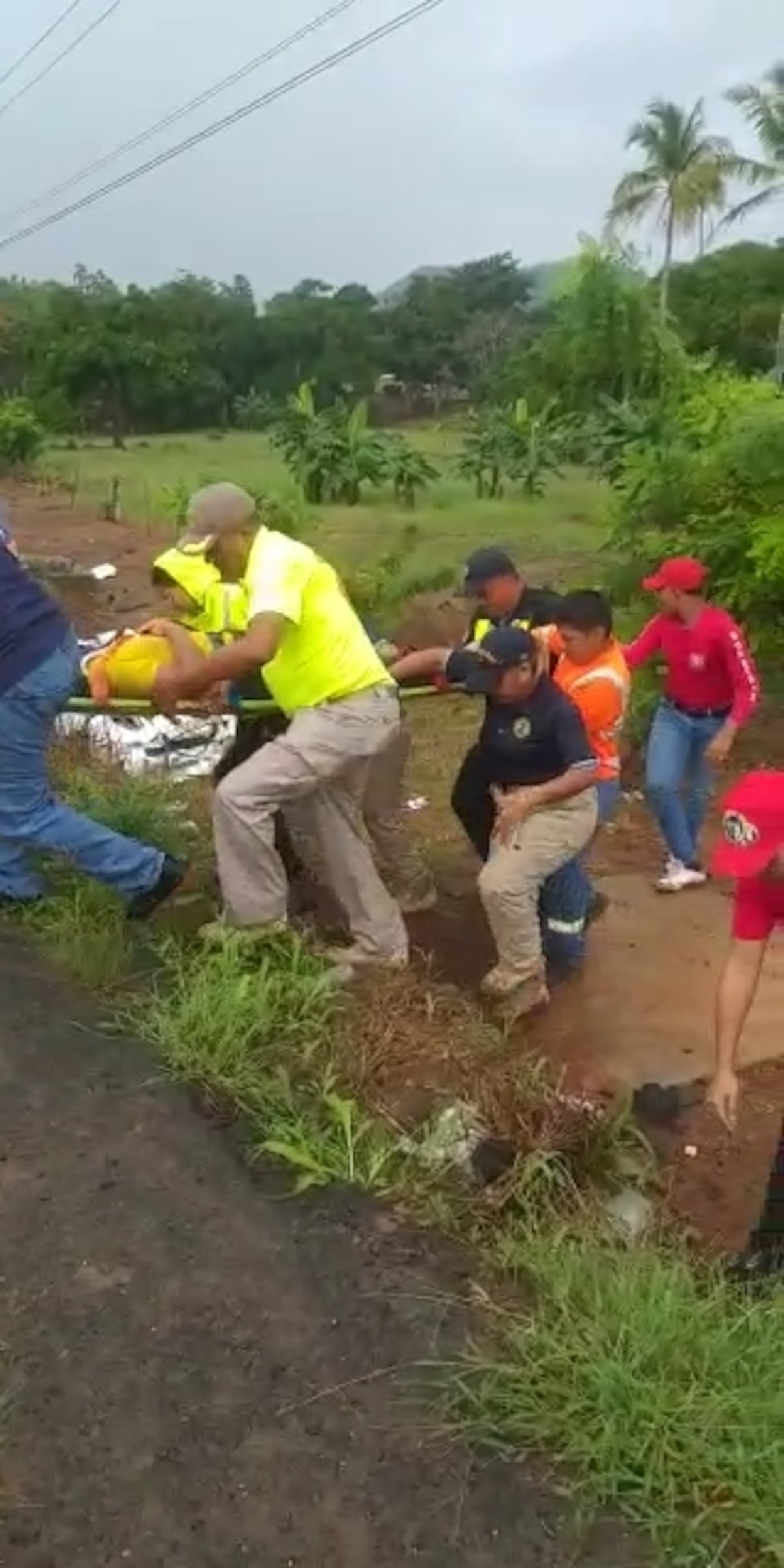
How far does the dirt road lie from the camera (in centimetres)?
251

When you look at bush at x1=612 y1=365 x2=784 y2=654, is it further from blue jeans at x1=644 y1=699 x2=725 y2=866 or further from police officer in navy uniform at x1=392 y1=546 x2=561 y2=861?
police officer in navy uniform at x1=392 y1=546 x2=561 y2=861

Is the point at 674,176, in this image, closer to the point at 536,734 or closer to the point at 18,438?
the point at 18,438

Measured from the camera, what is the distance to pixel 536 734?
5074 millimetres

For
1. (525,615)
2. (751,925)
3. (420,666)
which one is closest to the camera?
(751,925)

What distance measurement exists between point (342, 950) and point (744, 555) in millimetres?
4848

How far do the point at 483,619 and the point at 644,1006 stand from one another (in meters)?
1.50

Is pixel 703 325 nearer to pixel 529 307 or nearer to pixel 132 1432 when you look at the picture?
pixel 529 307

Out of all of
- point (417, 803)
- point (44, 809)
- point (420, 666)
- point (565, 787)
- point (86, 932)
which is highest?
point (420, 666)

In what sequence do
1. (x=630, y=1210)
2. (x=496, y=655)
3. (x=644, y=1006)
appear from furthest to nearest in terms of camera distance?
(x=644, y=1006), (x=496, y=655), (x=630, y=1210)

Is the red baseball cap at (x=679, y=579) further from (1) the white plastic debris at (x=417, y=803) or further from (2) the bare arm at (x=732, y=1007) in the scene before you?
(2) the bare arm at (x=732, y=1007)

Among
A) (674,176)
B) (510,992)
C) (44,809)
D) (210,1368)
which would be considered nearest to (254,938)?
(44,809)

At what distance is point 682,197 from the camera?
4900 cm

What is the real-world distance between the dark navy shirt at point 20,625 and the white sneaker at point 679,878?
3008 mm

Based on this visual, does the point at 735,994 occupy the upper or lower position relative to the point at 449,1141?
upper
